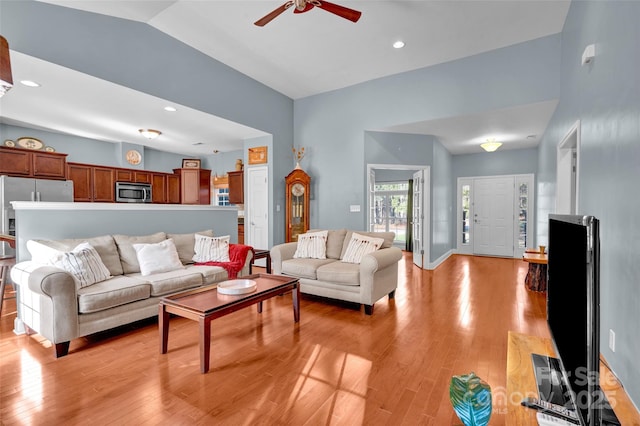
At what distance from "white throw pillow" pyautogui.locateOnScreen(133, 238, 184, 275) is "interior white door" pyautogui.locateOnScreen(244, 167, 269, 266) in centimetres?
232

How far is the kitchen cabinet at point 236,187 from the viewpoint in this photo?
7016 millimetres

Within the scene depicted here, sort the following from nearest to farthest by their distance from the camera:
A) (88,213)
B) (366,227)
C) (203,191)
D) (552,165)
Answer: (88,213) → (552,165) → (366,227) → (203,191)

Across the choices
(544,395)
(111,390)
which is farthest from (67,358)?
(544,395)

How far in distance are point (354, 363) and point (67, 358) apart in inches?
90.4

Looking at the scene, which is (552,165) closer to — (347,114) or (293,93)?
(347,114)

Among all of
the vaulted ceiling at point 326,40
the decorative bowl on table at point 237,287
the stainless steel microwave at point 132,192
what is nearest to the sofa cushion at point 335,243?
the decorative bowl on table at point 237,287

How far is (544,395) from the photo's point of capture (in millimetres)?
1170

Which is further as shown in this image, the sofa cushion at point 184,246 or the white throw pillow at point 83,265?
the sofa cushion at point 184,246

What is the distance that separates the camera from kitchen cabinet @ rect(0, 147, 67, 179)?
4805 millimetres

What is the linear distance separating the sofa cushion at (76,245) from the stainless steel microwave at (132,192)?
11.8 feet

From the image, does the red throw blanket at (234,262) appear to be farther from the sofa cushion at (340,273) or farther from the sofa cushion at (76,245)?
the sofa cushion at (340,273)

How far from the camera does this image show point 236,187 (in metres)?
7.11

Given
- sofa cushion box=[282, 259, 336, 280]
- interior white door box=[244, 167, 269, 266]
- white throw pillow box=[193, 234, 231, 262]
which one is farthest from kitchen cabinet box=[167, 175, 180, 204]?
sofa cushion box=[282, 259, 336, 280]

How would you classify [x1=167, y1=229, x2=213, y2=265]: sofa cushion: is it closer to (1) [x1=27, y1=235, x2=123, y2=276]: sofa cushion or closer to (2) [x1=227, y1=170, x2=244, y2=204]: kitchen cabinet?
(1) [x1=27, y1=235, x2=123, y2=276]: sofa cushion
